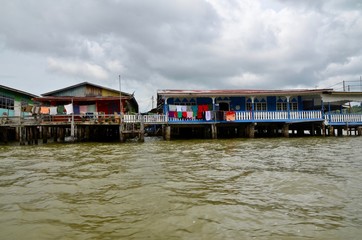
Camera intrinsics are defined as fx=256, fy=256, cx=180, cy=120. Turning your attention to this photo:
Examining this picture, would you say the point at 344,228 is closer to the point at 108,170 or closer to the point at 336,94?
the point at 108,170

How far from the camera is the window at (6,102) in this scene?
82.4 feet

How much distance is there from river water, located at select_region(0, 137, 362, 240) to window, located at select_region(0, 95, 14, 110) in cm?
2083

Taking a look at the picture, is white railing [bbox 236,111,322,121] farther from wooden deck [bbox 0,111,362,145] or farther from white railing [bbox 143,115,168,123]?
white railing [bbox 143,115,168,123]

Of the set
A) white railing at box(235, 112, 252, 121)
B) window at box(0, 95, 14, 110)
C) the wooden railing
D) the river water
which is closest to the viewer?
the river water

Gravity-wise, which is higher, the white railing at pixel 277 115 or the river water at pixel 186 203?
the white railing at pixel 277 115

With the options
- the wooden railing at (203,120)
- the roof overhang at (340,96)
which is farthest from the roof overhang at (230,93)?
the wooden railing at (203,120)

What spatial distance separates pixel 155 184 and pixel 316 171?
15.3ft

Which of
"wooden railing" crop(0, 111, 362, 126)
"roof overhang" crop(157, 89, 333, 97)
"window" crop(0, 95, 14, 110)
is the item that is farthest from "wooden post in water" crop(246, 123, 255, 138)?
"window" crop(0, 95, 14, 110)

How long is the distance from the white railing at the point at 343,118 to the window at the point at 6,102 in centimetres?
3045

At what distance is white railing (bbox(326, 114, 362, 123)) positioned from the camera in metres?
22.4

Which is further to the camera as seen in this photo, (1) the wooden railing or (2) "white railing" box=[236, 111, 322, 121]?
(2) "white railing" box=[236, 111, 322, 121]

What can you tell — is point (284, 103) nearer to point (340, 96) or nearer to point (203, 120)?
point (340, 96)

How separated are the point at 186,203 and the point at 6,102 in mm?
27685

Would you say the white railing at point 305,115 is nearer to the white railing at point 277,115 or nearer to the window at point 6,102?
the white railing at point 277,115
